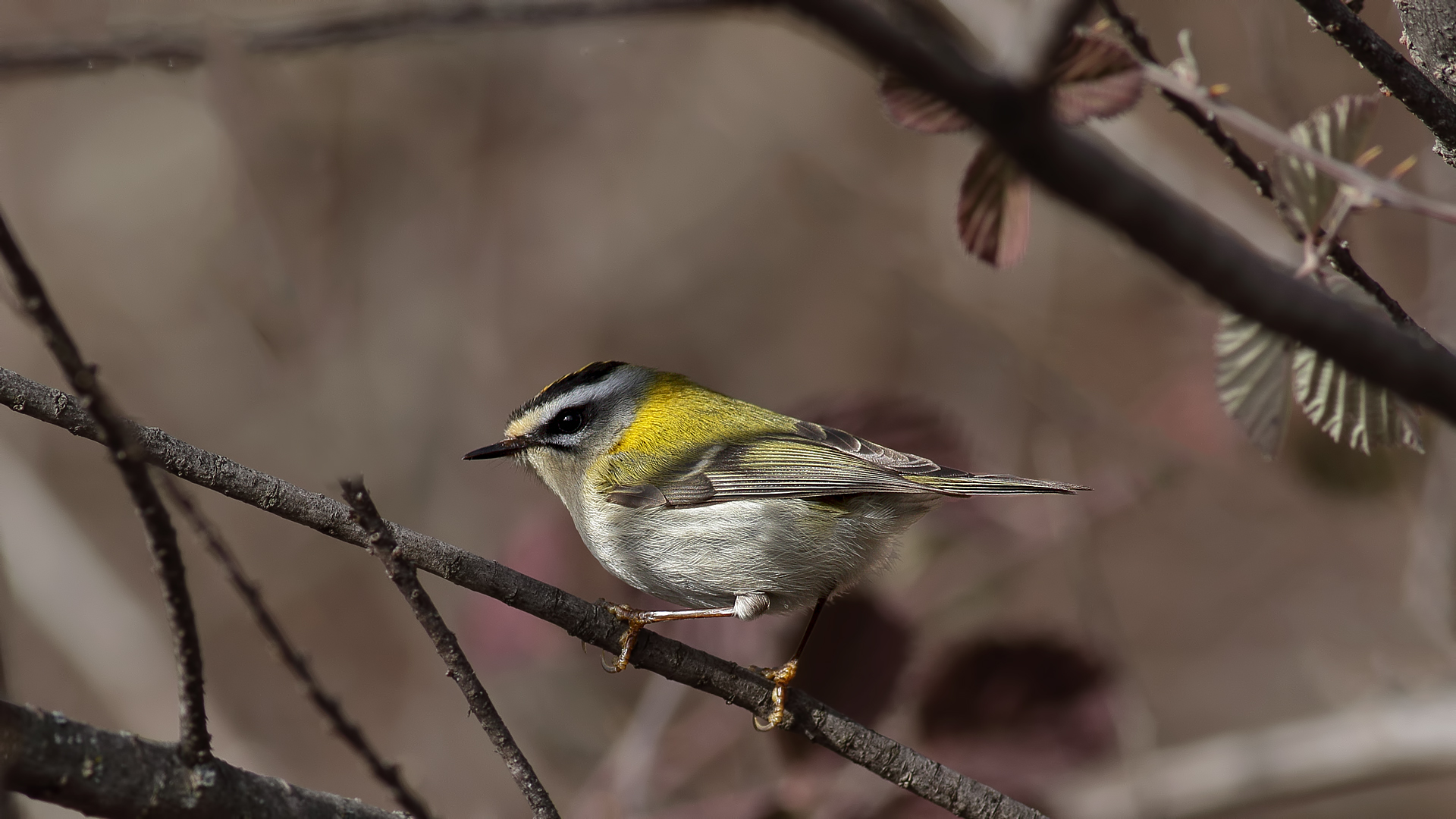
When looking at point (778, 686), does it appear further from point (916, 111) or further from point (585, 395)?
point (585, 395)

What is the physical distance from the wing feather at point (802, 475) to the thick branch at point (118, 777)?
155 centimetres

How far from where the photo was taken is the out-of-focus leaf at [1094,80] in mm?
1384

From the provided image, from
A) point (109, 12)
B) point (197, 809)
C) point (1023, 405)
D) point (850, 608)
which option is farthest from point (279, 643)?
point (109, 12)

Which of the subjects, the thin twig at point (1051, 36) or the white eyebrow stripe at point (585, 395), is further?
the white eyebrow stripe at point (585, 395)

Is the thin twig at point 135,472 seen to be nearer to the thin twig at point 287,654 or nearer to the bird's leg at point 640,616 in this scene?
the thin twig at point 287,654

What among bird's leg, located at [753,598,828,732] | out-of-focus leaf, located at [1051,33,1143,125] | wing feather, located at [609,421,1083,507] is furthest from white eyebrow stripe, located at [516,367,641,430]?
out-of-focus leaf, located at [1051,33,1143,125]

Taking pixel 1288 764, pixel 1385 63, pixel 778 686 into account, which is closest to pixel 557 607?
pixel 778 686

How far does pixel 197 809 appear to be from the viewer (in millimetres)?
1335

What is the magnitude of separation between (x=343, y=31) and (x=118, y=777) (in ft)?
3.01

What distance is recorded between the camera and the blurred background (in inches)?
137

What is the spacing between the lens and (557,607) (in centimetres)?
177

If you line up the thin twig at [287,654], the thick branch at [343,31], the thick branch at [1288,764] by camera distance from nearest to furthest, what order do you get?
the thick branch at [343,31]
the thin twig at [287,654]
the thick branch at [1288,764]

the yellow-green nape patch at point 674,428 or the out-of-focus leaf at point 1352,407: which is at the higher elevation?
the out-of-focus leaf at point 1352,407

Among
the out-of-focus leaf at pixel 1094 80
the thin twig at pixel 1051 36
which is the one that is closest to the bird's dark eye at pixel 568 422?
the out-of-focus leaf at pixel 1094 80
